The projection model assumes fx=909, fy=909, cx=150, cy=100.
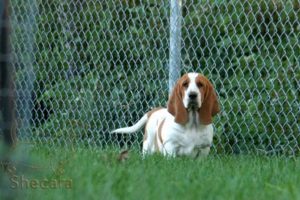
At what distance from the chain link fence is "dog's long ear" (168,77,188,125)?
643 millimetres

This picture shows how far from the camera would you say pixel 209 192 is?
439 cm

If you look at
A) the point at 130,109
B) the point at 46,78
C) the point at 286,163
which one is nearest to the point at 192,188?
the point at 286,163

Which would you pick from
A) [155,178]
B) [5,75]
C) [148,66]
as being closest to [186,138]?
[148,66]

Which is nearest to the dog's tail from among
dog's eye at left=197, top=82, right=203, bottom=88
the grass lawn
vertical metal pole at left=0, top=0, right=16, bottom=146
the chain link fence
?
the chain link fence

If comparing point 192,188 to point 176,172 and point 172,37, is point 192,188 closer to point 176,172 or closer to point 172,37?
point 176,172

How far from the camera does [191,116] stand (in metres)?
8.08

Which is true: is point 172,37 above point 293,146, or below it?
above

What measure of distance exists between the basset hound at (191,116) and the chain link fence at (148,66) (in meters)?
0.50

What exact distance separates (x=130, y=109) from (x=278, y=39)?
1791mm

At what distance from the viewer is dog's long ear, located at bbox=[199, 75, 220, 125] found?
795 centimetres

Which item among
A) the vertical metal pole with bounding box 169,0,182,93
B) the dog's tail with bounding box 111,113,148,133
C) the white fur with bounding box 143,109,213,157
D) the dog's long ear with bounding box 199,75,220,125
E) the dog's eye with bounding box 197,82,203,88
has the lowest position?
the white fur with bounding box 143,109,213,157

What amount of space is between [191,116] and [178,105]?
19cm

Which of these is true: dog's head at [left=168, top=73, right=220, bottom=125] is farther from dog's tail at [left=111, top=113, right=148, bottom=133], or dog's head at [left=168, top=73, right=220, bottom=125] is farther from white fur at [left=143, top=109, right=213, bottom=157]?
dog's tail at [left=111, top=113, right=148, bottom=133]

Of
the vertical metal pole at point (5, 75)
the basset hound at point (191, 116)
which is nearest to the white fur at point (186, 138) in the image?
the basset hound at point (191, 116)
